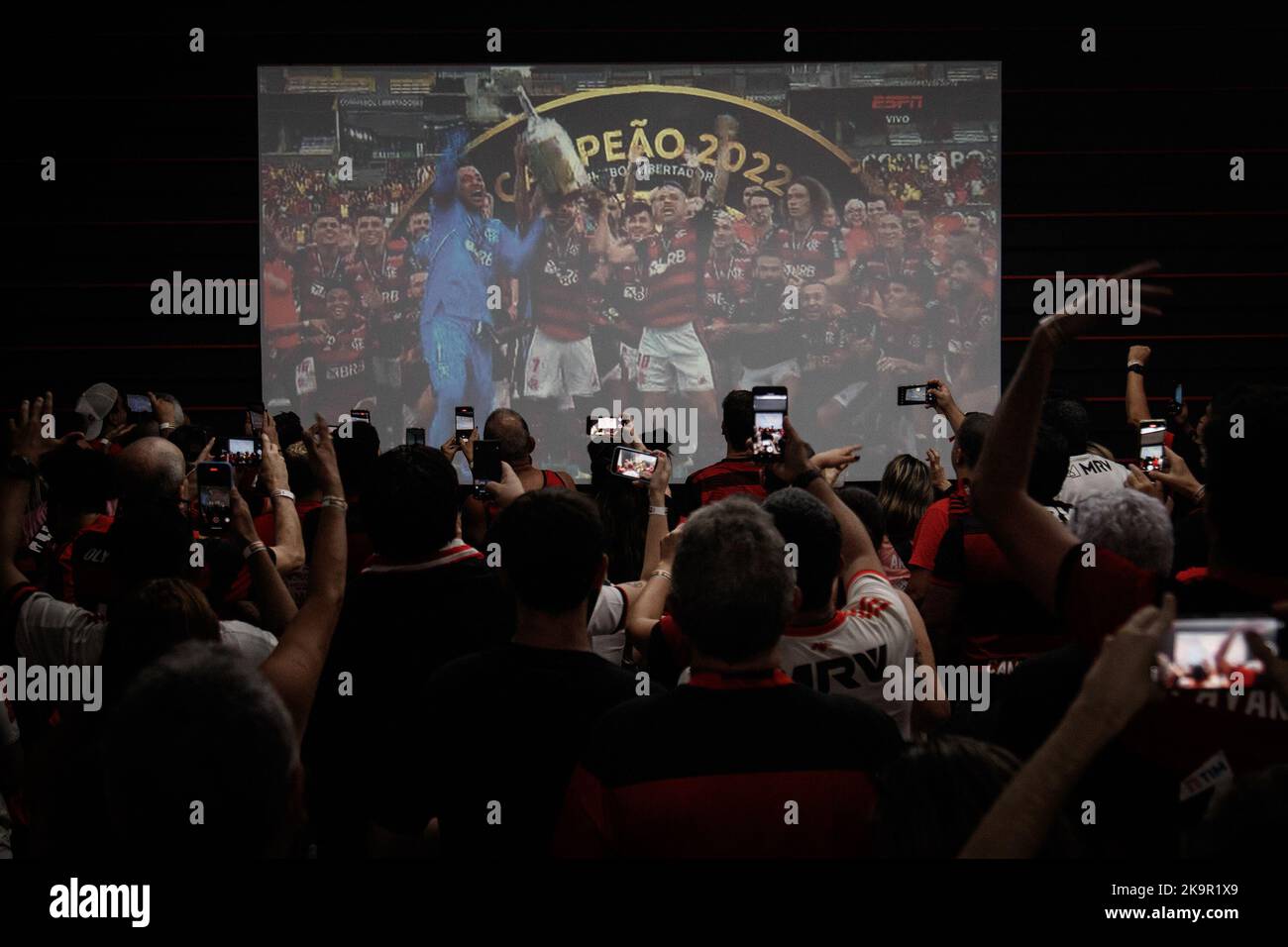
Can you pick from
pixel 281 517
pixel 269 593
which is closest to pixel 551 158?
pixel 281 517

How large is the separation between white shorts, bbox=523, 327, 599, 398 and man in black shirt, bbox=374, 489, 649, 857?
5.42 metres

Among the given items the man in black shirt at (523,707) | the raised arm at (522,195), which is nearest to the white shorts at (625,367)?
the raised arm at (522,195)

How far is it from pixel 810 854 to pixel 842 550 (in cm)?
93

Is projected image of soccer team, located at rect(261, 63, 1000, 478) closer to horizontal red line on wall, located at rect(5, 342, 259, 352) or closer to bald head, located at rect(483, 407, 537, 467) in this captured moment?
horizontal red line on wall, located at rect(5, 342, 259, 352)

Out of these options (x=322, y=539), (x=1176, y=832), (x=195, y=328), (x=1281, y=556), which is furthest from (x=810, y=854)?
(x=195, y=328)

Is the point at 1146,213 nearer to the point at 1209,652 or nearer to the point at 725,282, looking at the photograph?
the point at 725,282

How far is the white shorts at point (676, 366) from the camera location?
280 inches

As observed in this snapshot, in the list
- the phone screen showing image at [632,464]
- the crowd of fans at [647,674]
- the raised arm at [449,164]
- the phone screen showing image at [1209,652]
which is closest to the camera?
the phone screen showing image at [1209,652]

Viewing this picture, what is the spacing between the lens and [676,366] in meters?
7.12

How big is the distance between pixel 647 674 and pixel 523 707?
324mm

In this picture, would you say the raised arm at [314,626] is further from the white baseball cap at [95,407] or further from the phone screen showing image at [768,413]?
the white baseball cap at [95,407]

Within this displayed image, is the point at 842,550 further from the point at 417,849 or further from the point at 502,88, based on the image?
the point at 502,88

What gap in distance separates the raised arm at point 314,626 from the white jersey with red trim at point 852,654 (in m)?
0.73

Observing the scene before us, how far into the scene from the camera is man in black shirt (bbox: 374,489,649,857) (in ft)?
5.16
